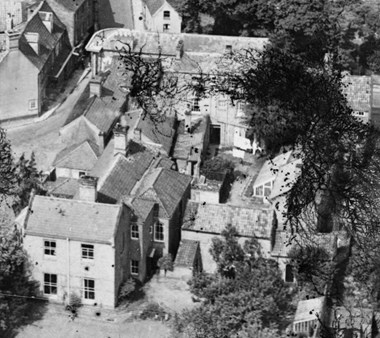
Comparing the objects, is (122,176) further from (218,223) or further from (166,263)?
(218,223)

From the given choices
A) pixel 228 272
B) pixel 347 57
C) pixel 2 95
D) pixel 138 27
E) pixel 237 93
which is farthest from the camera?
pixel 138 27

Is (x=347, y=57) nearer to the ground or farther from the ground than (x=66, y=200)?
farther from the ground

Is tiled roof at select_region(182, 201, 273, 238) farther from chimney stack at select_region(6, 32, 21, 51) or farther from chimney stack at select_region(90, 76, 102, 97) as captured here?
chimney stack at select_region(6, 32, 21, 51)

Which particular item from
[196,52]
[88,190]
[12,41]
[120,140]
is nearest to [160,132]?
[120,140]

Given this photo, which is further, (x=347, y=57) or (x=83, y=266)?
(x=347, y=57)

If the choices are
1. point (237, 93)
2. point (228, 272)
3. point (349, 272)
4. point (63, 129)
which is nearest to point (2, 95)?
point (63, 129)

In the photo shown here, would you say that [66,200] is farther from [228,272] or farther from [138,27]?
[138,27]

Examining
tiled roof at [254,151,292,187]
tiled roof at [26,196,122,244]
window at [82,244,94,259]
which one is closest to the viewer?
tiled roof at [26,196,122,244]

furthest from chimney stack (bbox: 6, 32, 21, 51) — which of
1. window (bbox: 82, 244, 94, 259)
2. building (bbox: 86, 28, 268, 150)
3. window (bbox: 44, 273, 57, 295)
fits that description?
window (bbox: 82, 244, 94, 259)
